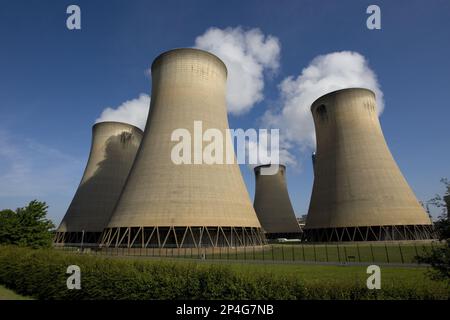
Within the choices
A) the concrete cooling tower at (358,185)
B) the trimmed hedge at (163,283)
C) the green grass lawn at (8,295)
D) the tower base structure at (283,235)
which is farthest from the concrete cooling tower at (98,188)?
the tower base structure at (283,235)

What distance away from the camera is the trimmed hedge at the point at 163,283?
22.0 ft

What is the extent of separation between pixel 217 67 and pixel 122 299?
2650 cm

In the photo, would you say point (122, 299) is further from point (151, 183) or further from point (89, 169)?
point (89, 169)

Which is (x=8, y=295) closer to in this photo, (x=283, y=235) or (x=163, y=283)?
(x=163, y=283)

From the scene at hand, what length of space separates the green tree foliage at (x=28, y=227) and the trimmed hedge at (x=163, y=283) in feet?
28.4

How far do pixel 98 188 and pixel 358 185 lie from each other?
3483 cm

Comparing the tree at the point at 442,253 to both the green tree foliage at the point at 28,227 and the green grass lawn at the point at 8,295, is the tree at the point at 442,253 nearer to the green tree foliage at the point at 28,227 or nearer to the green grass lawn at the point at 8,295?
the green grass lawn at the point at 8,295

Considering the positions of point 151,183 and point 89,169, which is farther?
point 89,169

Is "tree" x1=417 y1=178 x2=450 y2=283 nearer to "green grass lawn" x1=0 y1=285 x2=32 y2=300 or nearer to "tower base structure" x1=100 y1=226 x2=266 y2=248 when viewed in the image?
"green grass lawn" x1=0 y1=285 x2=32 y2=300

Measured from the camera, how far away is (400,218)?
102 ft

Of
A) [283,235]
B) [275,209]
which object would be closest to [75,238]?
[275,209]

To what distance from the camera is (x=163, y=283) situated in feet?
28.5

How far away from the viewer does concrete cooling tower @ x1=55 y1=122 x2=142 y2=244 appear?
41688 mm
